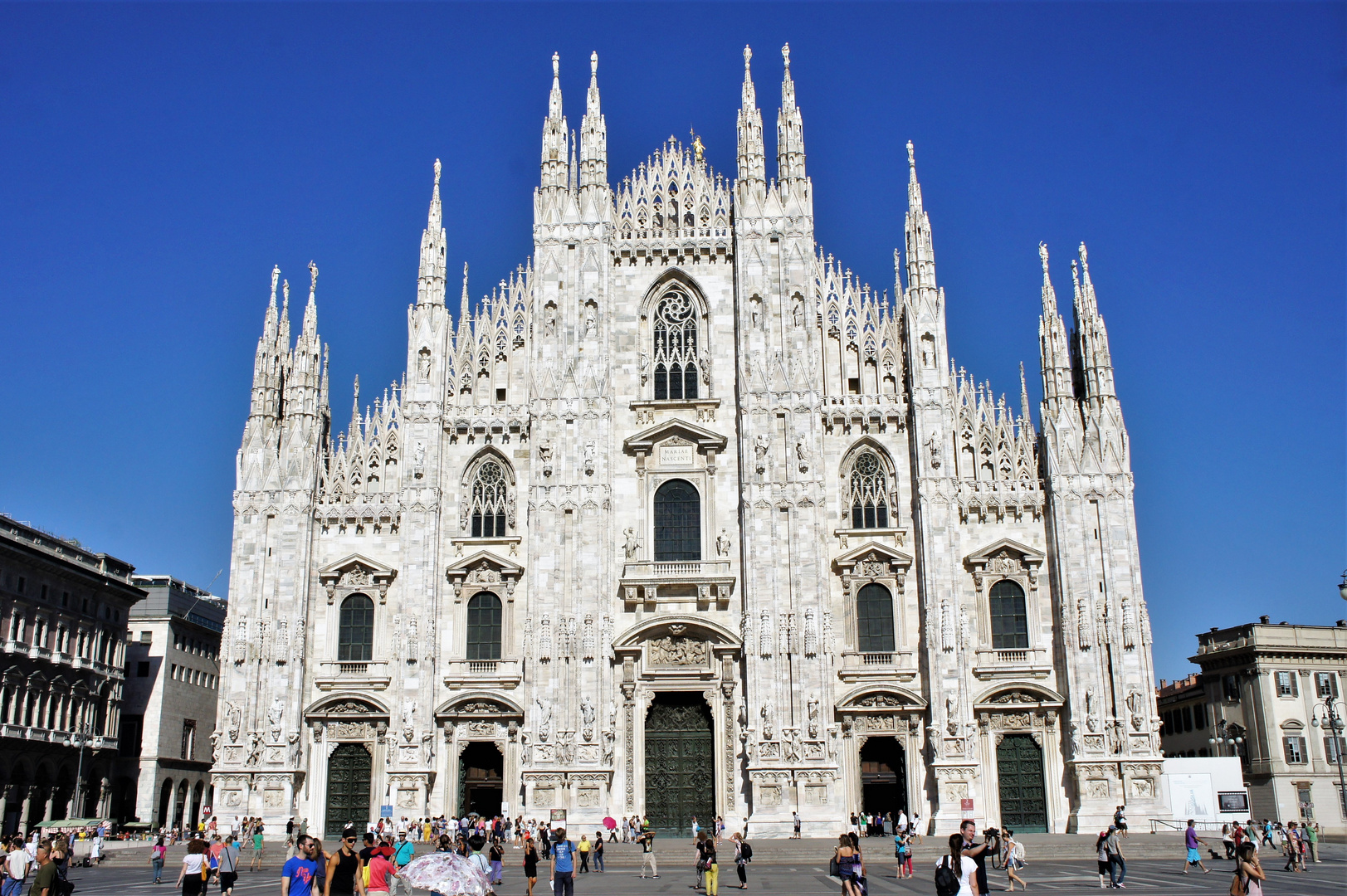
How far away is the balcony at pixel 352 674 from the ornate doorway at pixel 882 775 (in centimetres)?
1532

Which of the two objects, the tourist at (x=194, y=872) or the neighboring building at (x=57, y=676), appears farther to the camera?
the neighboring building at (x=57, y=676)

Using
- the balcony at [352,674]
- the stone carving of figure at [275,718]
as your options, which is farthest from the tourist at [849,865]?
the stone carving of figure at [275,718]

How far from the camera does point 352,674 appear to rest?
39.6 m

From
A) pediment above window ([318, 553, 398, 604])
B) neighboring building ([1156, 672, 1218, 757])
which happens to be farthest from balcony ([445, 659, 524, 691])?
neighboring building ([1156, 672, 1218, 757])

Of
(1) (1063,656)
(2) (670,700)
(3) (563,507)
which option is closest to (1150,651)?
(1) (1063,656)

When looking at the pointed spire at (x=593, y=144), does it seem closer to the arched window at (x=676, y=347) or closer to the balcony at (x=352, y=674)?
the arched window at (x=676, y=347)

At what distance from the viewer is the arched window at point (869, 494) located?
40812 millimetres

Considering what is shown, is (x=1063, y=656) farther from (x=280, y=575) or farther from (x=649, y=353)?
(x=280, y=575)

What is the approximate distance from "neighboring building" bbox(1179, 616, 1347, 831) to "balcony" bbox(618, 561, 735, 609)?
30916mm

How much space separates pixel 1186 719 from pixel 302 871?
63.0 metres

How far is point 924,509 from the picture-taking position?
39.6 meters

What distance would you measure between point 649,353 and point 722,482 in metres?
5.30

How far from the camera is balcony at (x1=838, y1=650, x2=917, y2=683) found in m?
38.9

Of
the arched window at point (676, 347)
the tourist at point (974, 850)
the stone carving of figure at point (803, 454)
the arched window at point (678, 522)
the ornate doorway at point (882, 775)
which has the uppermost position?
the arched window at point (676, 347)
